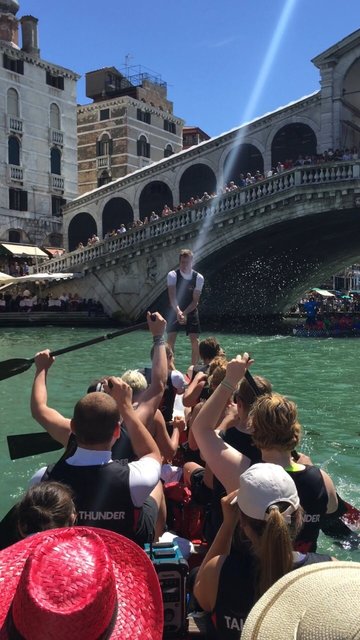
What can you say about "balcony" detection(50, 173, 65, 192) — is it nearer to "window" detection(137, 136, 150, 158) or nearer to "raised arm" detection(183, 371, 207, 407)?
"window" detection(137, 136, 150, 158)

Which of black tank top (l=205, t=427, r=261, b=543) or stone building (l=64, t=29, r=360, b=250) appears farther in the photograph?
stone building (l=64, t=29, r=360, b=250)

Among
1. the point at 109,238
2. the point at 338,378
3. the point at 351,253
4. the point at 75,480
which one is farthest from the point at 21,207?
the point at 75,480

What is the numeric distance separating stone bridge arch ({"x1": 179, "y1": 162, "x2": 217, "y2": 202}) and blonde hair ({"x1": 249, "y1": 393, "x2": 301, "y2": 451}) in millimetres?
25930

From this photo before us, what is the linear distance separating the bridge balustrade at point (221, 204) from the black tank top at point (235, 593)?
1840 centimetres

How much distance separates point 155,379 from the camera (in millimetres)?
3381

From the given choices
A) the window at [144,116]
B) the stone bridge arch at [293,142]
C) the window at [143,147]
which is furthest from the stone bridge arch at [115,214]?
the window at [144,116]

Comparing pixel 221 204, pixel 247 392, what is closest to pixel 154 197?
pixel 221 204

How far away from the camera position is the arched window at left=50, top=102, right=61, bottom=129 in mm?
31812

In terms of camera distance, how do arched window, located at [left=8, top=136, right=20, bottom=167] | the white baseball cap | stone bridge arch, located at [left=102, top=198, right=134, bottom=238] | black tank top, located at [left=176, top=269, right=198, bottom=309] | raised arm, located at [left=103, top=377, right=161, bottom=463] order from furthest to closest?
stone bridge arch, located at [left=102, top=198, right=134, bottom=238] < arched window, located at [left=8, top=136, right=20, bottom=167] < black tank top, located at [left=176, top=269, right=198, bottom=309] < raised arm, located at [left=103, top=377, right=161, bottom=463] < the white baseball cap

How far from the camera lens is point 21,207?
98.7 feet

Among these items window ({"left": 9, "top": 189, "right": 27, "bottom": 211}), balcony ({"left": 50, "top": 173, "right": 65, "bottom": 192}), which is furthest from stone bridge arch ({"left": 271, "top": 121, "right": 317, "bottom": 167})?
window ({"left": 9, "top": 189, "right": 27, "bottom": 211})

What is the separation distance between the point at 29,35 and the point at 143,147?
838 cm

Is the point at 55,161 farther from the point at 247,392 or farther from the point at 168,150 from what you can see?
the point at 247,392

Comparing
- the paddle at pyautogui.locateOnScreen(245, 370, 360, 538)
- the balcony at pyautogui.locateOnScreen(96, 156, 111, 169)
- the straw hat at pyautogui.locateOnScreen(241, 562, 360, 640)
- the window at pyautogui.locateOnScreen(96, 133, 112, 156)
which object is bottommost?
the paddle at pyautogui.locateOnScreen(245, 370, 360, 538)
